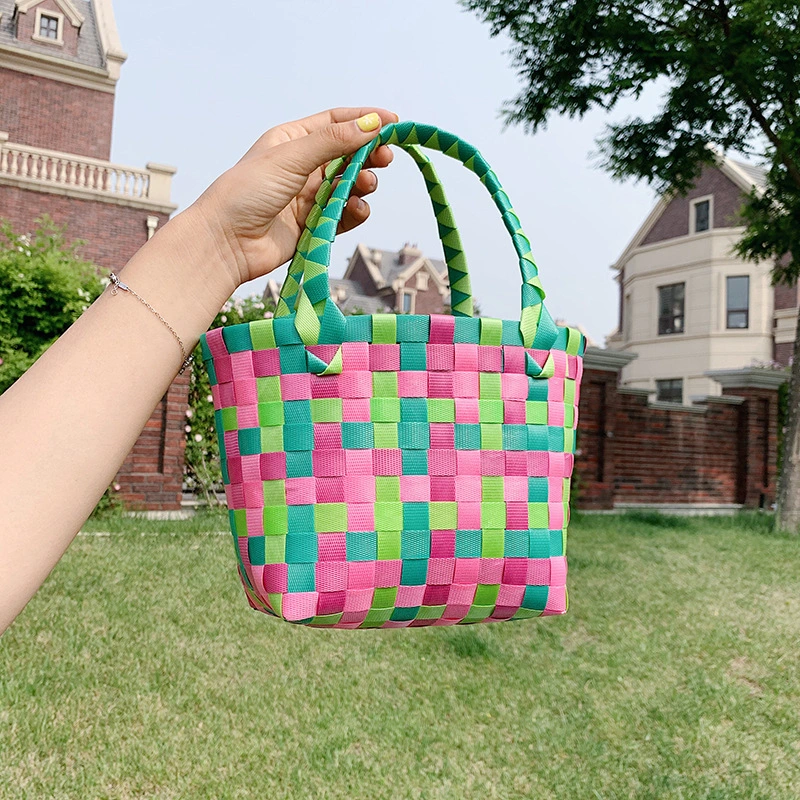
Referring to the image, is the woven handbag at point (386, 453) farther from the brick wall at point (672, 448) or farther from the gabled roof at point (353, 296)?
the gabled roof at point (353, 296)

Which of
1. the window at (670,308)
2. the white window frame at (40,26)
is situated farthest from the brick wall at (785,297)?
the white window frame at (40,26)

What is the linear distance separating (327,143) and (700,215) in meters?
25.3

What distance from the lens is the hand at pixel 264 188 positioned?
0.98 m

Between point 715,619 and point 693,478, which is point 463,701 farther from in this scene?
point 693,478

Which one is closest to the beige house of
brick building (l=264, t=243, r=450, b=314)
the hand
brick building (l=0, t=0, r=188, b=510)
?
brick building (l=264, t=243, r=450, b=314)

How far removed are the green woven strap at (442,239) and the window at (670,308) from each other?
79.7 ft

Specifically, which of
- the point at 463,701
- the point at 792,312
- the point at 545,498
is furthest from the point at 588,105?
the point at 792,312

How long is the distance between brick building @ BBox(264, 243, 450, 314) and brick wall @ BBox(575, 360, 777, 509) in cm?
2204

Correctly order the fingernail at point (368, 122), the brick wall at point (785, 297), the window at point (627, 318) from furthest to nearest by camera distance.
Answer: the window at point (627, 318) → the brick wall at point (785, 297) → the fingernail at point (368, 122)

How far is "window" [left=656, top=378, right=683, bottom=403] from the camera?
23766mm

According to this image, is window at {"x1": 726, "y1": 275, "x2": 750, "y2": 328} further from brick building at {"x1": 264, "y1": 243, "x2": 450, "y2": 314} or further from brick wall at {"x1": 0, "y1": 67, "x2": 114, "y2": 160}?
brick wall at {"x1": 0, "y1": 67, "x2": 114, "y2": 160}

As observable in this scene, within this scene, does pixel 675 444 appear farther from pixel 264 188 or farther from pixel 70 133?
pixel 70 133

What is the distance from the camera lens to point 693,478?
1181 cm

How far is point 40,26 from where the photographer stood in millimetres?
20938
